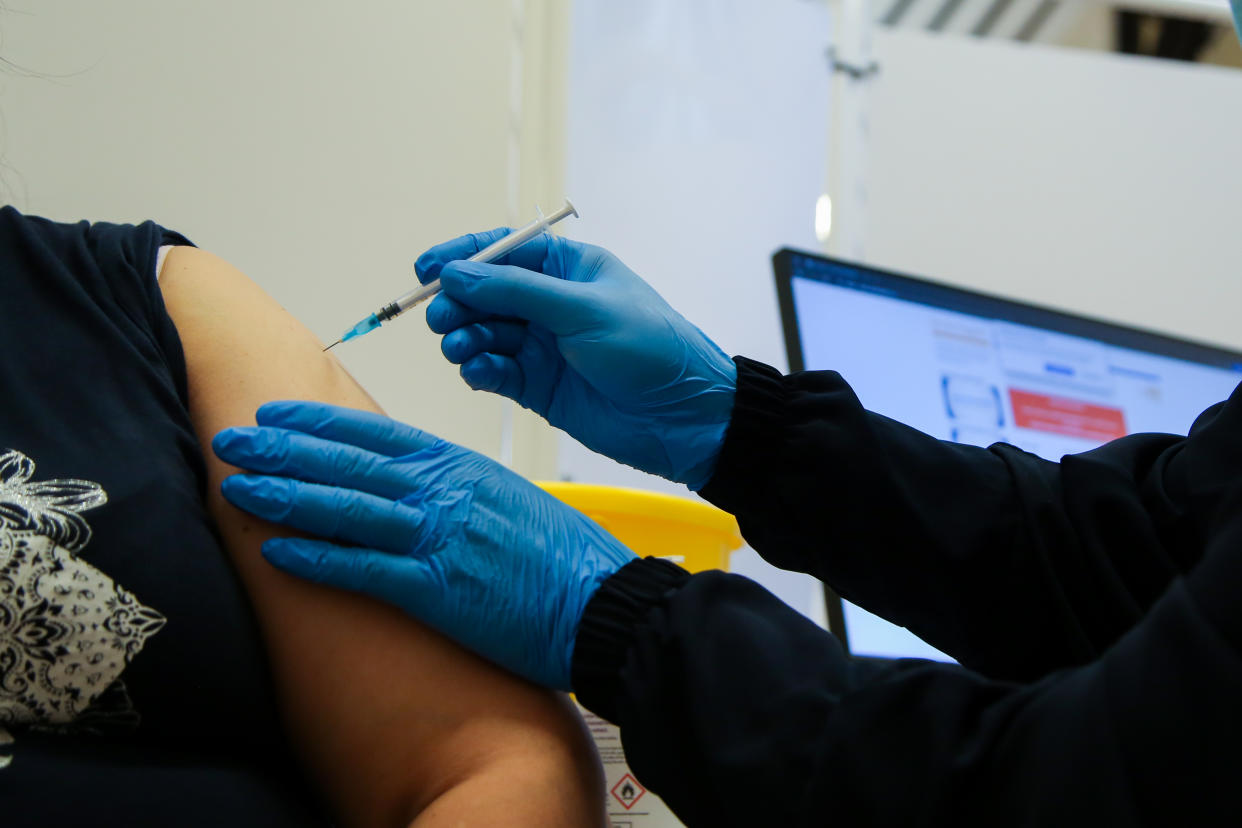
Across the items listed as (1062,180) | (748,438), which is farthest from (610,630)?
(1062,180)

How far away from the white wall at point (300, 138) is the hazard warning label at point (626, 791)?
0.72m

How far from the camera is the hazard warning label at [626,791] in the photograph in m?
1.02

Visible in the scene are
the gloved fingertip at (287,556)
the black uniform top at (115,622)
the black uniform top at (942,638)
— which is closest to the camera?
the black uniform top at (942,638)

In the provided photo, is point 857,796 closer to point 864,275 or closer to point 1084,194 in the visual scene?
point 864,275

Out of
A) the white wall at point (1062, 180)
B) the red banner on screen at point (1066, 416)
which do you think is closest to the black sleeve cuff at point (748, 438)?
the red banner on screen at point (1066, 416)

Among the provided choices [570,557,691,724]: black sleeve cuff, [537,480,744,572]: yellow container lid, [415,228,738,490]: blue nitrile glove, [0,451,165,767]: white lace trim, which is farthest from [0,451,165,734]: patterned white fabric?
[537,480,744,572]: yellow container lid

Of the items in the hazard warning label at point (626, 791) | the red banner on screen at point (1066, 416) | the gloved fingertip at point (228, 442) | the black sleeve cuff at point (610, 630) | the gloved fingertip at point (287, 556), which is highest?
the gloved fingertip at point (228, 442)

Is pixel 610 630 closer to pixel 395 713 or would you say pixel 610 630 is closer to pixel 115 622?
pixel 395 713

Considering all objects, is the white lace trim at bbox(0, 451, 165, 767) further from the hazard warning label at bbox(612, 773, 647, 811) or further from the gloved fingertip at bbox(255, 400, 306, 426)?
the hazard warning label at bbox(612, 773, 647, 811)

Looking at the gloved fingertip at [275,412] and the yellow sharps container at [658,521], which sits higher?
the gloved fingertip at [275,412]

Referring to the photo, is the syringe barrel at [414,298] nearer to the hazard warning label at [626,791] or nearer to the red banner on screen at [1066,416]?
the hazard warning label at [626,791]

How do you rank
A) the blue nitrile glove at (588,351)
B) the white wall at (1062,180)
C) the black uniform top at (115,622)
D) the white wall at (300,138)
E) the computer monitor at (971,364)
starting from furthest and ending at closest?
the white wall at (1062,180) < the computer monitor at (971,364) < the white wall at (300,138) < the blue nitrile glove at (588,351) < the black uniform top at (115,622)

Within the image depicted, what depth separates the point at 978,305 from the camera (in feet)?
5.61

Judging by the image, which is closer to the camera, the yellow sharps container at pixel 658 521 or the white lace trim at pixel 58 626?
the white lace trim at pixel 58 626
